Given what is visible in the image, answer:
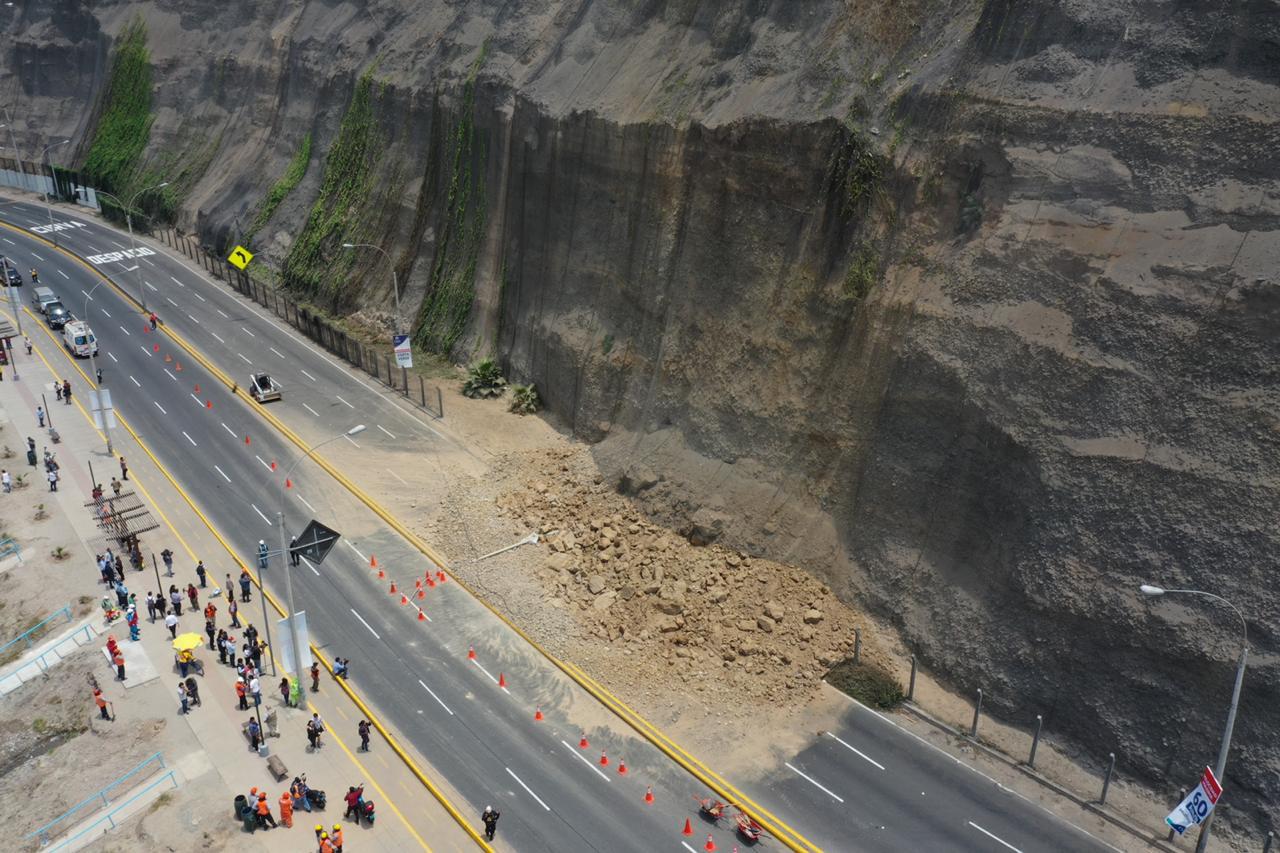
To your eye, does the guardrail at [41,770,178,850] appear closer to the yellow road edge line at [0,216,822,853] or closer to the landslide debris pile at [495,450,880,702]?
the yellow road edge line at [0,216,822,853]

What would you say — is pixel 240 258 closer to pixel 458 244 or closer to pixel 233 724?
pixel 458 244

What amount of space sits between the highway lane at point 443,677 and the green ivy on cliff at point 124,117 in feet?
132

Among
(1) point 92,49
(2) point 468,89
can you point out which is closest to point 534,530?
(2) point 468,89

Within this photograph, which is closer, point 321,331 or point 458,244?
point 458,244

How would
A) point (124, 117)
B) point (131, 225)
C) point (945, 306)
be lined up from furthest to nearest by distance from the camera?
point (124, 117) → point (131, 225) → point (945, 306)

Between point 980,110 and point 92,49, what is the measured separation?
265 ft

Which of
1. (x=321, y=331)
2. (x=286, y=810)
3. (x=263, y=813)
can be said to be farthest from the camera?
(x=321, y=331)

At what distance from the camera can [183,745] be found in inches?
1068

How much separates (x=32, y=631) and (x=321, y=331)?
23959 mm

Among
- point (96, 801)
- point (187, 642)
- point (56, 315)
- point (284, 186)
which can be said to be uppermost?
point (284, 186)

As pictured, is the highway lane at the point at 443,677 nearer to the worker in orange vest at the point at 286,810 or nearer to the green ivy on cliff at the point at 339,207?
the worker in orange vest at the point at 286,810

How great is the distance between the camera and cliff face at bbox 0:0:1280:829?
2539 cm

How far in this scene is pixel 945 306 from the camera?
30.2 metres

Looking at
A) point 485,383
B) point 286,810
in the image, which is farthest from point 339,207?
point 286,810
